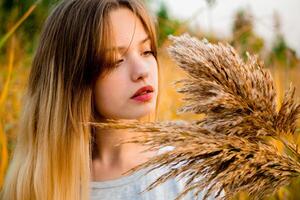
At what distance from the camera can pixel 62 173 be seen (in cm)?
180

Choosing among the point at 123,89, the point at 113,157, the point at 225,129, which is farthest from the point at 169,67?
the point at 225,129

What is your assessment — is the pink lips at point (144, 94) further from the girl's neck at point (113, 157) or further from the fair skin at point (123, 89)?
the girl's neck at point (113, 157)

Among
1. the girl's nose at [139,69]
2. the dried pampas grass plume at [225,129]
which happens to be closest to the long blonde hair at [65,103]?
the girl's nose at [139,69]

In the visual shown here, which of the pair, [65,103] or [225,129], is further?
[65,103]

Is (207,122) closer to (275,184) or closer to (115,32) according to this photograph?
(275,184)

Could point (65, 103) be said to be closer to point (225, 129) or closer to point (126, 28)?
point (126, 28)

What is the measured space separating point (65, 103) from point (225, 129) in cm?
103

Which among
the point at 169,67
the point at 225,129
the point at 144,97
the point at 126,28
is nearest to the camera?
the point at 225,129

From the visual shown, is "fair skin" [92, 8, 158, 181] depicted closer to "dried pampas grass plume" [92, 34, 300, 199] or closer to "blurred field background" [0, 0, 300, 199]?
"blurred field background" [0, 0, 300, 199]

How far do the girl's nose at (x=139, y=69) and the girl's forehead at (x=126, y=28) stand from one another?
0.24 ft

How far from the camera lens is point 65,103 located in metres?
1.78

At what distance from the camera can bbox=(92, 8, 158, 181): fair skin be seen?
1.52m

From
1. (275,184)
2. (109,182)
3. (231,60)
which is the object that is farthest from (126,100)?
(275,184)

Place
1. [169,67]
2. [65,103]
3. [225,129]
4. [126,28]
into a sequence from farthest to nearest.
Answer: [169,67] < [65,103] < [126,28] < [225,129]
